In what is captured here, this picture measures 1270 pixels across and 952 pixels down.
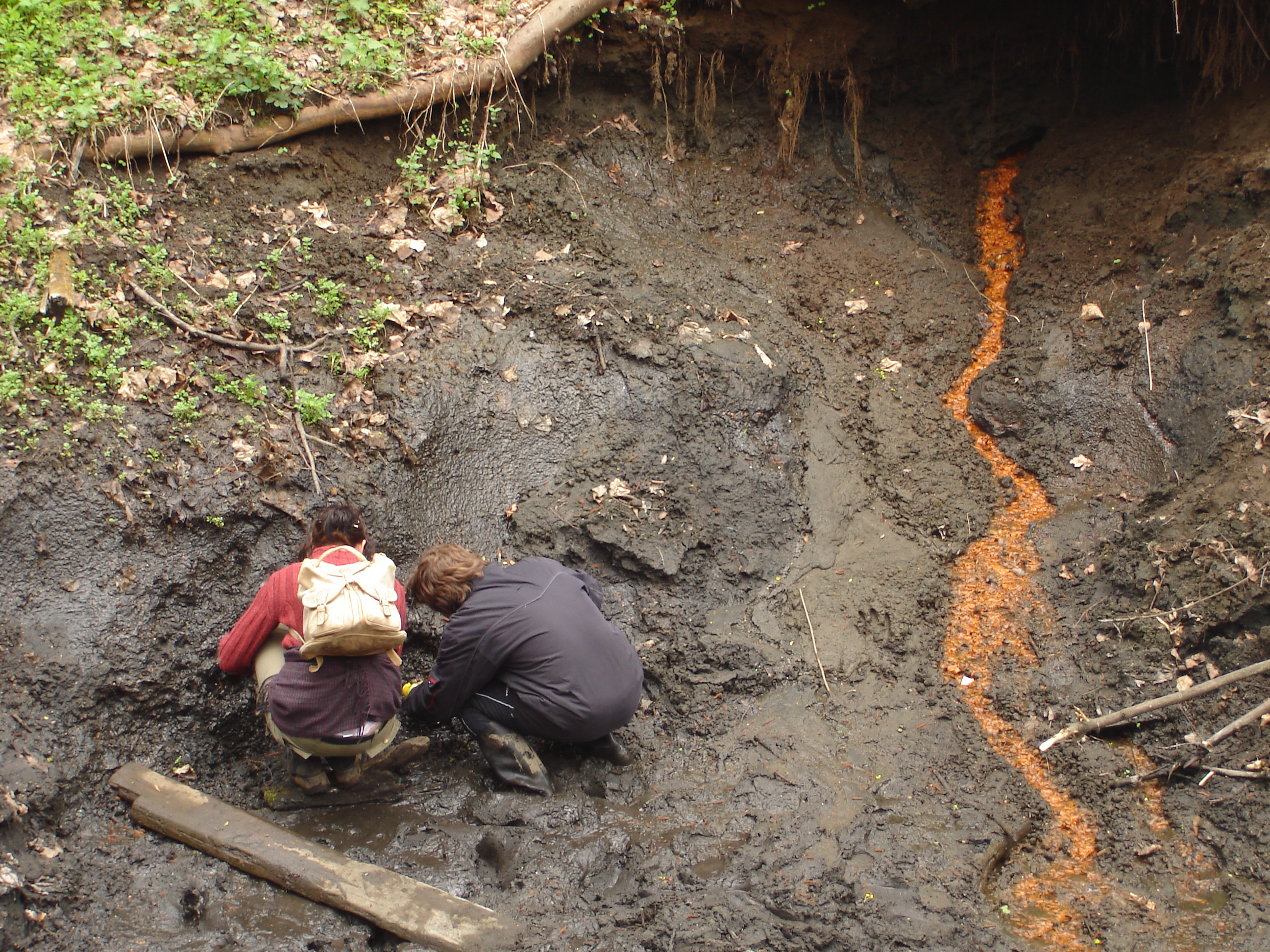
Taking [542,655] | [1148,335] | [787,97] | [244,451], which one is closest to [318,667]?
[542,655]

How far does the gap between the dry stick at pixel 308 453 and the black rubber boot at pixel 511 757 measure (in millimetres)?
1601

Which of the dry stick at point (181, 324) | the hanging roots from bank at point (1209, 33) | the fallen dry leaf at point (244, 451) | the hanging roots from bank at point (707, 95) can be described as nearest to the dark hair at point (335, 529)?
the fallen dry leaf at point (244, 451)

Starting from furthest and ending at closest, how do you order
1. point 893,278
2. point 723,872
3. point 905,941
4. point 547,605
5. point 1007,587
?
1. point 893,278
2. point 1007,587
3. point 547,605
4. point 723,872
5. point 905,941

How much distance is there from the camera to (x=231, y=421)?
4852 mm

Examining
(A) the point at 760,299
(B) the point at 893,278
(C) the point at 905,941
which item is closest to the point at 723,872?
(C) the point at 905,941

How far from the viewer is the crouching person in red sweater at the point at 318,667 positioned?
368 cm

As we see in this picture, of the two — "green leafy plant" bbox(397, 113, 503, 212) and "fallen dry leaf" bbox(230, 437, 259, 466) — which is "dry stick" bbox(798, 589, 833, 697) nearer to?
"fallen dry leaf" bbox(230, 437, 259, 466)

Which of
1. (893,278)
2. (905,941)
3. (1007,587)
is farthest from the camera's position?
(893,278)

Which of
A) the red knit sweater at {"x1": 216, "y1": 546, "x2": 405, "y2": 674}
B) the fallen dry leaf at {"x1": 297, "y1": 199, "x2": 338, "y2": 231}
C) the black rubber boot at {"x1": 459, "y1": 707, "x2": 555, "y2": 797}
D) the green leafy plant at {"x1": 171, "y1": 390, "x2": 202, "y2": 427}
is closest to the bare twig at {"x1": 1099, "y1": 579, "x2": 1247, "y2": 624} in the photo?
the black rubber boot at {"x1": 459, "y1": 707, "x2": 555, "y2": 797}

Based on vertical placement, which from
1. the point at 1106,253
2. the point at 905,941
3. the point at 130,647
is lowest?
the point at 905,941

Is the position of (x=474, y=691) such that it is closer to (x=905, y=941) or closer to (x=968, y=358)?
(x=905, y=941)

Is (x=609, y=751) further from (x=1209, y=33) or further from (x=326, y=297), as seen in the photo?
(x=1209, y=33)

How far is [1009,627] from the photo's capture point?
5172mm

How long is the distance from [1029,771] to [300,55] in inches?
257
